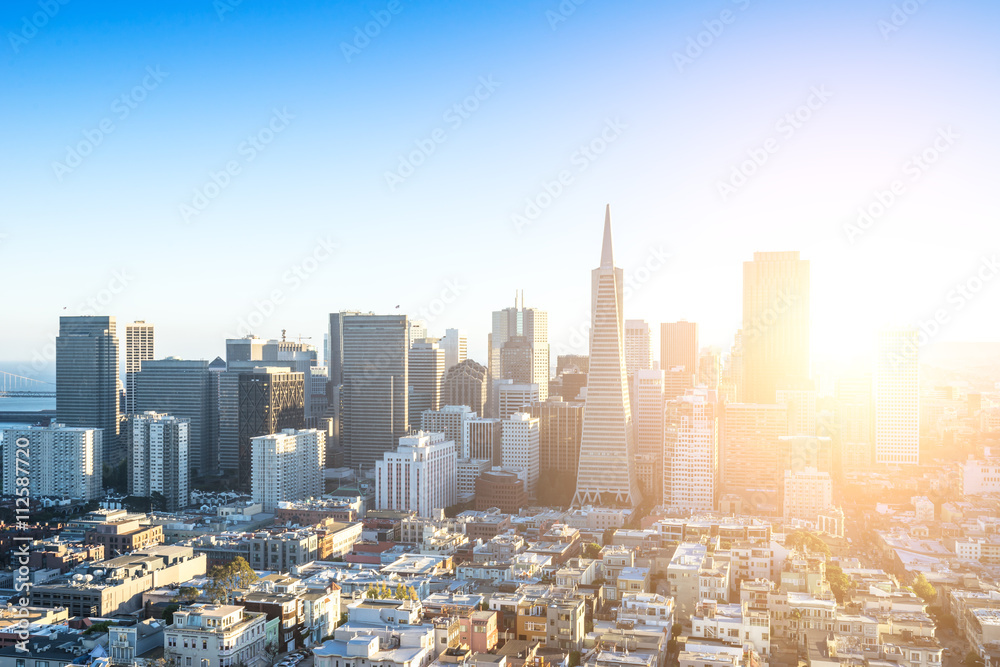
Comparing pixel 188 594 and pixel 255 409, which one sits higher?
pixel 255 409

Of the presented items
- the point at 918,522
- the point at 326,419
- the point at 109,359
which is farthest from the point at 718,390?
the point at 109,359

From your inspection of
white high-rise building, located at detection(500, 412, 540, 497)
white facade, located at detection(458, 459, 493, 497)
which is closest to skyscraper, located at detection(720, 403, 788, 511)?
white high-rise building, located at detection(500, 412, 540, 497)

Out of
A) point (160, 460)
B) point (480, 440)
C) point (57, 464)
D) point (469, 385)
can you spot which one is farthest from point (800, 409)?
point (57, 464)

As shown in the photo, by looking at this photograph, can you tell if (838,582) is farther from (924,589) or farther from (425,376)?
(425,376)

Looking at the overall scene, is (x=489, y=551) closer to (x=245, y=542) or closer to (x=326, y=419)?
(x=245, y=542)

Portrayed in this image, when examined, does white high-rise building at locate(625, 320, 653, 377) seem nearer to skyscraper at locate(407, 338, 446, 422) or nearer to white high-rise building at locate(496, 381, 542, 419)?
white high-rise building at locate(496, 381, 542, 419)

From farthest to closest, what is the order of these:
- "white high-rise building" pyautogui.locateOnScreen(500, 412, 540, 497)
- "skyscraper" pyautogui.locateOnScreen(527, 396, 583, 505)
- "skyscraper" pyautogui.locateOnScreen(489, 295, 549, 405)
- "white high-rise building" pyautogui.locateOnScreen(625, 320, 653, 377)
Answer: "skyscraper" pyautogui.locateOnScreen(489, 295, 549, 405), "white high-rise building" pyautogui.locateOnScreen(625, 320, 653, 377), "skyscraper" pyautogui.locateOnScreen(527, 396, 583, 505), "white high-rise building" pyautogui.locateOnScreen(500, 412, 540, 497)

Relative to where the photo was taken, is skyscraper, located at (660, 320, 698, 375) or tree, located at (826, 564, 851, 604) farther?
skyscraper, located at (660, 320, 698, 375)
